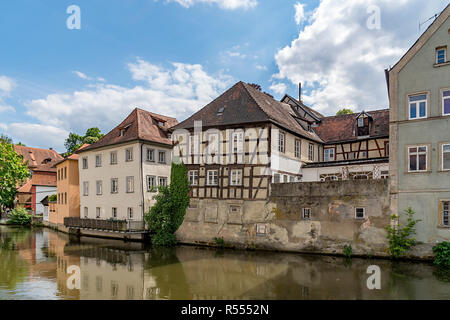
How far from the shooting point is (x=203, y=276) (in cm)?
1415

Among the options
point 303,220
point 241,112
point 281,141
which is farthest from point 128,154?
point 303,220

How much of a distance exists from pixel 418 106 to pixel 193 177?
1374 cm

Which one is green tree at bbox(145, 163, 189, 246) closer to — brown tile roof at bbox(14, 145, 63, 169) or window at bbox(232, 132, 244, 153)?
window at bbox(232, 132, 244, 153)

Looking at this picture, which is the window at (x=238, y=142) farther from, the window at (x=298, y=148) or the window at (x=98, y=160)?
the window at (x=98, y=160)

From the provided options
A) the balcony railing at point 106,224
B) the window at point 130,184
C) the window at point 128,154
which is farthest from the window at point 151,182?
the balcony railing at point 106,224

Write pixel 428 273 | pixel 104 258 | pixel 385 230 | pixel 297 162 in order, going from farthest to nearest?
1. pixel 297 162
2. pixel 104 258
3. pixel 385 230
4. pixel 428 273

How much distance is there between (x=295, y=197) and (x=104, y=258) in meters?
11.2

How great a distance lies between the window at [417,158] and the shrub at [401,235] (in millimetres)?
2042

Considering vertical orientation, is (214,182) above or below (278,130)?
below

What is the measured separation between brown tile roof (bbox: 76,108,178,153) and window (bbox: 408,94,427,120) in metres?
17.7
